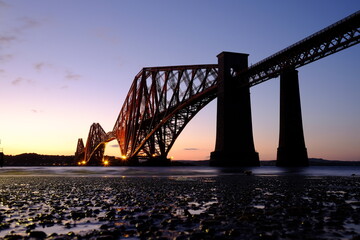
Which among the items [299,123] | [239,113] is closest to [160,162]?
[239,113]

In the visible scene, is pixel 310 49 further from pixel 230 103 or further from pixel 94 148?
pixel 94 148

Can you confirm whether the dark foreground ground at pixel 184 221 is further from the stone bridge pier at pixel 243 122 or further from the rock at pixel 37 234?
the stone bridge pier at pixel 243 122

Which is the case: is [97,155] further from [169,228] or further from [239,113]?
[169,228]

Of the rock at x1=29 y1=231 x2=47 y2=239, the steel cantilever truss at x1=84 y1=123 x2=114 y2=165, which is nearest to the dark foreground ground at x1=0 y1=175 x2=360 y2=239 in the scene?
the rock at x1=29 y1=231 x2=47 y2=239

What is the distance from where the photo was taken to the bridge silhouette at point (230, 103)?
45469 mm

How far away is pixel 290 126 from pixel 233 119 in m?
9.52

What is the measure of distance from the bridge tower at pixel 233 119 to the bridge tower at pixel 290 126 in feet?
19.0

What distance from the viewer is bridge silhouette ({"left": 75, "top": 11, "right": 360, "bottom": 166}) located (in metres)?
45.5

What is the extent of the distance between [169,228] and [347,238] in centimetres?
292

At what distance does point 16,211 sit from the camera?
9.05 metres

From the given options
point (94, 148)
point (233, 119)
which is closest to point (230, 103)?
point (233, 119)

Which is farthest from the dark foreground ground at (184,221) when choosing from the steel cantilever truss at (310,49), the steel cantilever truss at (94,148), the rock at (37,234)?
the steel cantilever truss at (94,148)

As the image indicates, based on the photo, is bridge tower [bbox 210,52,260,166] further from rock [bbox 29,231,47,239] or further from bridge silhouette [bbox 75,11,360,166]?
rock [bbox 29,231,47,239]

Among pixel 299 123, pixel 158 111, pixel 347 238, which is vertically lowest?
pixel 347 238
